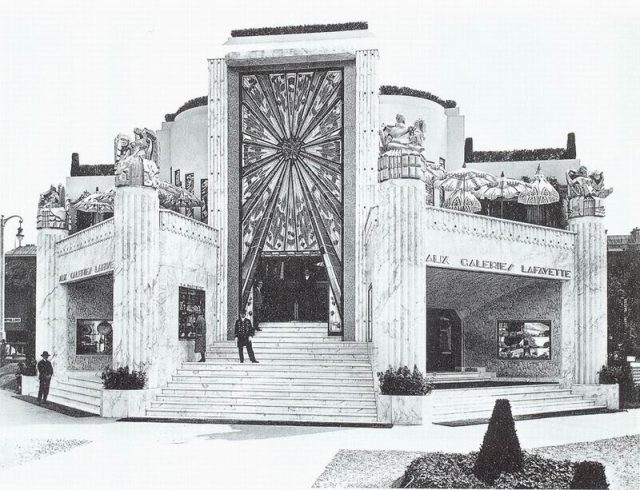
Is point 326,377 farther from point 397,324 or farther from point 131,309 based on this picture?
point 131,309

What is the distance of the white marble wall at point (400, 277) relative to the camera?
20.2 metres

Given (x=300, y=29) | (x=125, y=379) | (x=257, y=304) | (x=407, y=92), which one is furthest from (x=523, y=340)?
(x=125, y=379)

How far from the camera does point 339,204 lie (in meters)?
27.3

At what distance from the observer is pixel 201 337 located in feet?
80.0

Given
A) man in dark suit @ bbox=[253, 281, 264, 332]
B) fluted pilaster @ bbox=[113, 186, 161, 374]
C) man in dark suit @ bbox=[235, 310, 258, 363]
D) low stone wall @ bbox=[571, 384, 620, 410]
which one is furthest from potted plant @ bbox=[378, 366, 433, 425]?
man in dark suit @ bbox=[253, 281, 264, 332]

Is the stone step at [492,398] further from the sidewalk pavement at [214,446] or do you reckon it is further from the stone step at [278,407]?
the stone step at [278,407]

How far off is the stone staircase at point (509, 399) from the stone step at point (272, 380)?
6.56ft

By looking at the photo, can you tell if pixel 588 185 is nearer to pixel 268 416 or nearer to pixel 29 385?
pixel 268 416

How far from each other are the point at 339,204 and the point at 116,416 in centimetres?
1011

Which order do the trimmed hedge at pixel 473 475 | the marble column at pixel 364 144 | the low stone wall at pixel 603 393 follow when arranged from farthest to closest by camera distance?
the marble column at pixel 364 144
the low stone wall at pixel 603 393
the trimmed hedge at pixel 473 475

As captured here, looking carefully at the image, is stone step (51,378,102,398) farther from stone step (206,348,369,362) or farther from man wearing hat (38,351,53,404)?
stone step (206,348,369,362)

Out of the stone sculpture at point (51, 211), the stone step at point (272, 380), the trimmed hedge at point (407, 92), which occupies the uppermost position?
the trimmed hedge at point (407, 92)

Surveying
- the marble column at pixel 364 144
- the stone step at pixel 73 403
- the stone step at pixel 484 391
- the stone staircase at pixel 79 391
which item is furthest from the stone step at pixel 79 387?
the stone step at pixel 484 391

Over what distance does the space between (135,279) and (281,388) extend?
179 inches
